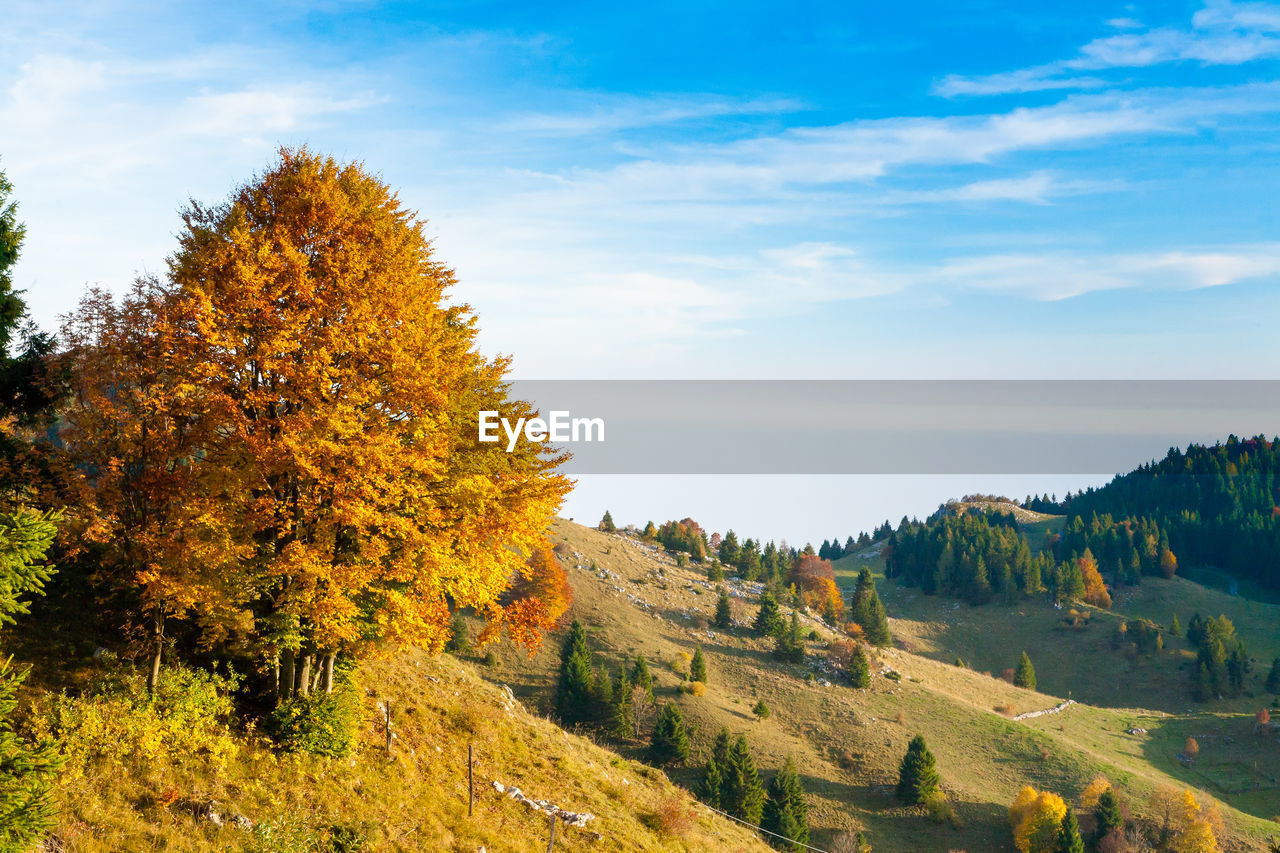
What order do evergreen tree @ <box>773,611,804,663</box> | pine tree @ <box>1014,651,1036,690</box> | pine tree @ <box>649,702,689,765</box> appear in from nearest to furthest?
pine tree @ <box>649,702,689,765</box>, evergreen tree @ <box>773,611,804,663</box>, pine tree @ <box>1014,651,1036,690</box>

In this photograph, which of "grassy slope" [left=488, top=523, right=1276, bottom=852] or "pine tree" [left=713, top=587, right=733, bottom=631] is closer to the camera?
"grassy slope" [left=488, top=523, right=1276, bottom=852]

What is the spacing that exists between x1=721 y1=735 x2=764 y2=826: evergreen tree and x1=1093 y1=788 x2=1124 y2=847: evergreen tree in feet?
122

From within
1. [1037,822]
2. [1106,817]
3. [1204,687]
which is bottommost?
[1204,687]

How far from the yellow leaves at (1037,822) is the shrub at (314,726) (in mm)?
78917

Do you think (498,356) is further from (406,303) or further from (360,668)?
(360,668)

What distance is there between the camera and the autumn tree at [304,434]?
55.0 feet

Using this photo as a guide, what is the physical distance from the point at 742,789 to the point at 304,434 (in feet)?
221

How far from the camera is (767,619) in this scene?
115688 mm

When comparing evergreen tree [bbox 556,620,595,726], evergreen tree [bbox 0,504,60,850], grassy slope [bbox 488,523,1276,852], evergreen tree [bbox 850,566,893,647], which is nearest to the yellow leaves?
grassy slope [bbox 488,523,1276,852]

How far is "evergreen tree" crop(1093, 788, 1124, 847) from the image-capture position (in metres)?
75.9

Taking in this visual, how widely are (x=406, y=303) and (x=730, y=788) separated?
2641 inches

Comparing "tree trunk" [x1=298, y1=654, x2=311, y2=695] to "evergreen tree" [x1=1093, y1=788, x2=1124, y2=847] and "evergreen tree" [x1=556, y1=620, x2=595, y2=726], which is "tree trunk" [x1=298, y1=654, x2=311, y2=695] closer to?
"evergreen tree" [x1=556, y1=620, x2=595, y2=726]

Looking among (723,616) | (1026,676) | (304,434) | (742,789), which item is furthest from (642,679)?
(1026,676)

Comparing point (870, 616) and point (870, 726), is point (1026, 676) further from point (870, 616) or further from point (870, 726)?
point (870, 726)
